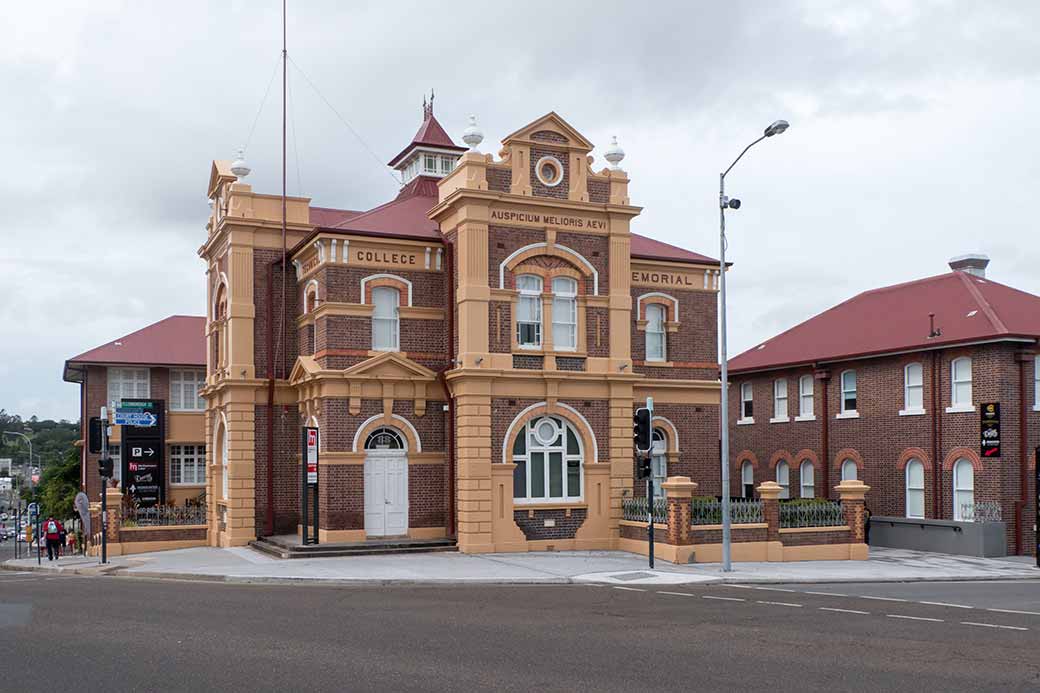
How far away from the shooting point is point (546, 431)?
1082 inches

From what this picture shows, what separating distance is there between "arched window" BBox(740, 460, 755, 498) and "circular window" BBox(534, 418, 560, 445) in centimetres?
1359

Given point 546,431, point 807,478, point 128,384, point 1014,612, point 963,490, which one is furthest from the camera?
point 128,384

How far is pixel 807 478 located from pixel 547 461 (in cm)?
1252

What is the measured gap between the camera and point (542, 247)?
2745 centimetres

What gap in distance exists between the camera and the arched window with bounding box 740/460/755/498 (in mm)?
38719

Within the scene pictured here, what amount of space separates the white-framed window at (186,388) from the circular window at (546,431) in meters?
24.2

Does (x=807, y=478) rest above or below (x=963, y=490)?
below

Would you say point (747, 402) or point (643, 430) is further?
point (747, 402)

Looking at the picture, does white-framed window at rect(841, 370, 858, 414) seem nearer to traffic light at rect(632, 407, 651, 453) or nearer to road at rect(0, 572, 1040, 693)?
traffic light at rect(632, 407, 651, 453)

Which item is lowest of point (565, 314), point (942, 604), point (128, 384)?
point (942, 604)

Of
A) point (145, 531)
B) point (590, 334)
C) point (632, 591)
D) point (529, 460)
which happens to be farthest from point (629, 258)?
point (145, 531)

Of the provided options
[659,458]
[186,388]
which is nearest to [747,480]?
[659,458]

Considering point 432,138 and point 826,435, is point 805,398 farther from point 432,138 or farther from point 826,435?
point 432,138

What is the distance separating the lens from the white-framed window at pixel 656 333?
30.9 m
